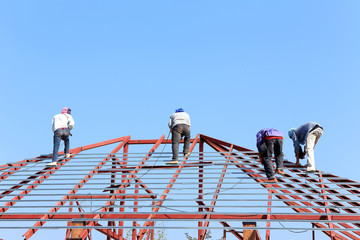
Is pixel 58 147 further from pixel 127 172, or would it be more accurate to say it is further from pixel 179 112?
pixel 179 112

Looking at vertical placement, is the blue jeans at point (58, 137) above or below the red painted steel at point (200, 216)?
above

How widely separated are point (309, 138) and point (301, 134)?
0.26m

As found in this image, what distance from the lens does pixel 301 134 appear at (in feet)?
36.2

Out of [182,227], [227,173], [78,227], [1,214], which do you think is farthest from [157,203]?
[1,214]

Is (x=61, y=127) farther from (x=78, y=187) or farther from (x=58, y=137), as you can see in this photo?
(x=78, y=187)

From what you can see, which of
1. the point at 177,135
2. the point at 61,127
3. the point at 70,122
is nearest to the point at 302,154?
the point at 177,135

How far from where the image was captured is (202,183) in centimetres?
1022

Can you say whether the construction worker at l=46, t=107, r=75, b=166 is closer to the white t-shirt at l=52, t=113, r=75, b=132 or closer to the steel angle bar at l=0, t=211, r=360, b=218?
the white t-shirt at l=52, t=113, r=75, b=132

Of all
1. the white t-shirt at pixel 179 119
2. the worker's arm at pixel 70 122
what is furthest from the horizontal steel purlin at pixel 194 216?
the worker's arm at pixel 70 122

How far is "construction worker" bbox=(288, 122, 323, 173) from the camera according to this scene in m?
10.8

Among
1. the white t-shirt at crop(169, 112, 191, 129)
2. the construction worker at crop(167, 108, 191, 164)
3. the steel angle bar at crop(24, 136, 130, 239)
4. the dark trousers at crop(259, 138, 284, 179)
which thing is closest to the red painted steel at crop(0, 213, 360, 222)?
the steel angle bar at crop(24, 136, 130, 239)

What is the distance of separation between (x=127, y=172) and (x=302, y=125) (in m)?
5.15

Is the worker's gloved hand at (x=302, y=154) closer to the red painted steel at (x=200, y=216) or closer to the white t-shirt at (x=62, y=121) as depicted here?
the red painted steel at (x=200, y=216)

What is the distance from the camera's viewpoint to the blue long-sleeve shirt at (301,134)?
35.7 ft
